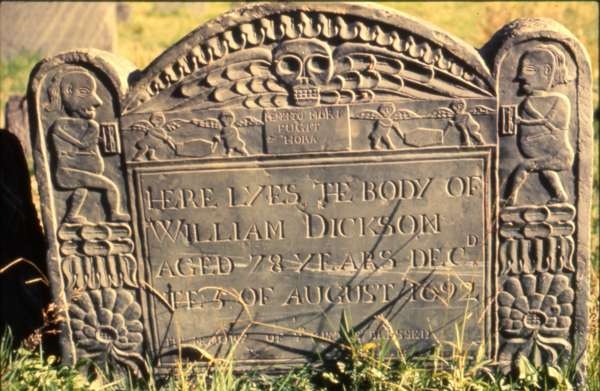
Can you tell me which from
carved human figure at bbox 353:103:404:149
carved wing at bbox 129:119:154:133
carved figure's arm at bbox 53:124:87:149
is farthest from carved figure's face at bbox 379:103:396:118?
carved figure's arm at bbox 53:124:87:149

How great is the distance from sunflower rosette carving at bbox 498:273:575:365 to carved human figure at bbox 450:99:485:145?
29.2 inches

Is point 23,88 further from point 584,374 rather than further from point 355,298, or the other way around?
point 584,374

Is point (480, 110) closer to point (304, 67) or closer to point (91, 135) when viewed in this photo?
point (304, 67)

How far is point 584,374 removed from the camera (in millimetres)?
4219

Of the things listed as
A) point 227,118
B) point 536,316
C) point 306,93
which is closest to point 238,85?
point 227,118

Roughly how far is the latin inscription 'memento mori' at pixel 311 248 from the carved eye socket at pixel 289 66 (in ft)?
1.37

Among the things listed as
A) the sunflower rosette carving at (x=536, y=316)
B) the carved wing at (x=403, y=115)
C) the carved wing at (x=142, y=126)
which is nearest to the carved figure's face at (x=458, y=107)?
the carved wing at (x=403, y=115)

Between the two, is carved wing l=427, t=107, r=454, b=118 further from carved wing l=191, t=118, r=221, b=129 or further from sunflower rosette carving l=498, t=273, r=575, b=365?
carved wing l=191, t=118, r=221, b=129

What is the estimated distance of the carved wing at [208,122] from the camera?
399 centimetres

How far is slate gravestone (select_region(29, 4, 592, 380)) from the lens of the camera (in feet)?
12.8

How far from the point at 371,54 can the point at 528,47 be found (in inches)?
28.0

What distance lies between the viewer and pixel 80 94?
13.1ft

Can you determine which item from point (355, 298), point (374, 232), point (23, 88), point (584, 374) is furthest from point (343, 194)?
point (23, 88)

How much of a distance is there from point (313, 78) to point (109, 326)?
5.34ft
